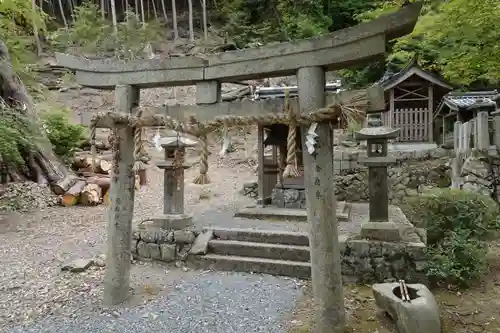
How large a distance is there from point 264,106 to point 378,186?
324cm

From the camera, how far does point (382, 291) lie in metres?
4.41

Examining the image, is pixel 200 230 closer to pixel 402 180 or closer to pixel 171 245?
pixel 171 245

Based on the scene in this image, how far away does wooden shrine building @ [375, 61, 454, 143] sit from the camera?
14102mm

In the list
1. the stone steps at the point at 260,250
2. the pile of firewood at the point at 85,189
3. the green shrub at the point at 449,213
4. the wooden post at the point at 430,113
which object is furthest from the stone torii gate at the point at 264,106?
the wooden post at the point at 430,113

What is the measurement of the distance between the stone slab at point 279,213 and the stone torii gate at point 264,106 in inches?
166

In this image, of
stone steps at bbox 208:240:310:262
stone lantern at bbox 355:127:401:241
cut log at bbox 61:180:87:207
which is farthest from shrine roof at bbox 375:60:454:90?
cut log at bbox 61:180:87:207

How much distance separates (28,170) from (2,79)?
295 centimetres

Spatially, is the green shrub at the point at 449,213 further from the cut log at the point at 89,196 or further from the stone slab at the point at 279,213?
the cut log at the point at 89,196

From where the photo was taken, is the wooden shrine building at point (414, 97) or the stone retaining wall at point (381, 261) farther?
the wooden shrine building at point (414, 97)

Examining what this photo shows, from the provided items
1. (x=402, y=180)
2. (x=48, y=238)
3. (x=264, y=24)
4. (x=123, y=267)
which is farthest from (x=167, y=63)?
(x=264, y=24)

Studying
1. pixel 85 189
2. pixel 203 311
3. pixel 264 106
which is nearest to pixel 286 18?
pixel 85 189

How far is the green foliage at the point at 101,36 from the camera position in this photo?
23734mm

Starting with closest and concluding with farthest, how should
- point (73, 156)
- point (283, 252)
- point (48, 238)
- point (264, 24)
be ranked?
point (283, 252), point (48, 238), point (73, 156), point (264, 24)

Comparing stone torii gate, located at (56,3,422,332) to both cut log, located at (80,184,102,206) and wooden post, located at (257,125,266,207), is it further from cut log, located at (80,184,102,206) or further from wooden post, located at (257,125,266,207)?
cut log, located at (80,184,102,206)
